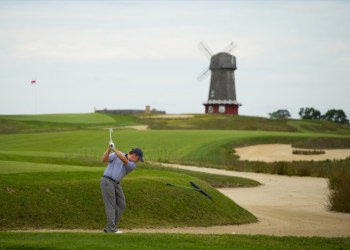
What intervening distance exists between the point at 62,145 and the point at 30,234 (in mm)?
43702

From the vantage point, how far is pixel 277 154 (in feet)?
193

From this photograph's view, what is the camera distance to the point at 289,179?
4450cm

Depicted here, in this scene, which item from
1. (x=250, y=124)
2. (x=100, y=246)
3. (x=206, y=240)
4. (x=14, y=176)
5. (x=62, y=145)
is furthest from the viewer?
(x=250, y=124)

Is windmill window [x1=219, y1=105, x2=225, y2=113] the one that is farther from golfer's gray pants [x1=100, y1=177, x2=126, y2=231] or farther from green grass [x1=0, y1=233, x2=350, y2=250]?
golfer's gray pants [x1=100, y1=177, x2=126, y2=231]

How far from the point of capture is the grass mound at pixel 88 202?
788 inches

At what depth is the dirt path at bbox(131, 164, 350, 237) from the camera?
886 inches

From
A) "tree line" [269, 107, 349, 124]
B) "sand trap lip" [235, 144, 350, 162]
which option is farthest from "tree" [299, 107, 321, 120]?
"sand trap lip" [235, 144, 350, 162]

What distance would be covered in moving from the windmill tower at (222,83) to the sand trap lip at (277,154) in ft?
146

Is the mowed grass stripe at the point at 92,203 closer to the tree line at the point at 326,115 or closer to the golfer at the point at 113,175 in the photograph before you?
the golfer at the point at 113,175

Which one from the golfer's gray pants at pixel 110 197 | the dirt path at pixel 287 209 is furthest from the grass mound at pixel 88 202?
the golfer's gray pants at pixel 110 197

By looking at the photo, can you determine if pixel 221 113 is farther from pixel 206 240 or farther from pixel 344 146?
pixel 206 240

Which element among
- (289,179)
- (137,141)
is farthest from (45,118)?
(289,179)

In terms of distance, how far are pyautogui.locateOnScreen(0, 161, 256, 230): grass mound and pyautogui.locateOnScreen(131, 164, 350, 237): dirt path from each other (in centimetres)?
84

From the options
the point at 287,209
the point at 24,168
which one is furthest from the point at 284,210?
the point at 24,168
